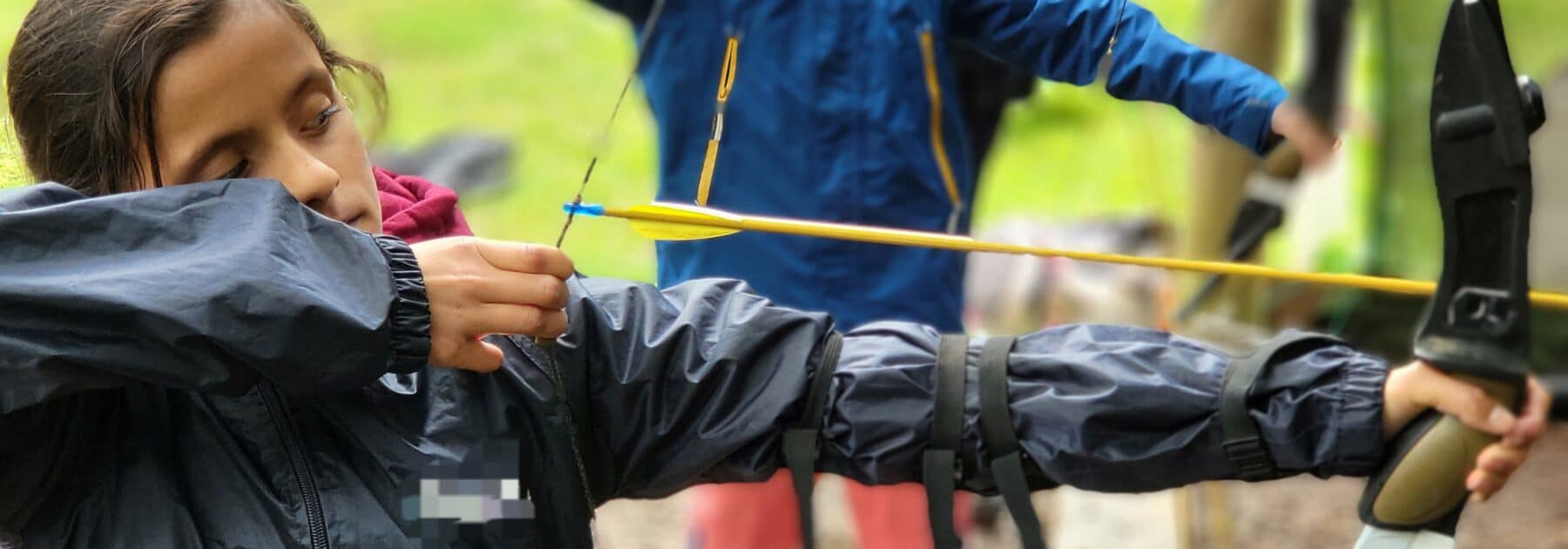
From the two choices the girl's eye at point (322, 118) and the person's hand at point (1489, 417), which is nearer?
the person's hand at point (1489, 417)

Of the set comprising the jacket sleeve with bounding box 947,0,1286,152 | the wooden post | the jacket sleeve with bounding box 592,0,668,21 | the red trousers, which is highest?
the jacket sleeve with bounding box 947,0,1286,152

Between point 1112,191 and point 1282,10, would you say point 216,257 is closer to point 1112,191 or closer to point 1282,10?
point 1282,10

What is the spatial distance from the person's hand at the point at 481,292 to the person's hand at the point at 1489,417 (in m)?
0.65

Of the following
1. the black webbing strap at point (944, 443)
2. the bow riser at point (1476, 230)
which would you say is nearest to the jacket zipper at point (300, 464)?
the black webbing strap at point (944, 443)

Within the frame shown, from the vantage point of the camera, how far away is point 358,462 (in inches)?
48.8

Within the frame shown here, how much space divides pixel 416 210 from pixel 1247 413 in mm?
712

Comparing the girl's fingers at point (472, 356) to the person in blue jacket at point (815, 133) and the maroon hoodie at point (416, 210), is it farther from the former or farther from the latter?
the person in blue jacket at point (815, 133)

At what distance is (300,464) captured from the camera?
3.97 ft

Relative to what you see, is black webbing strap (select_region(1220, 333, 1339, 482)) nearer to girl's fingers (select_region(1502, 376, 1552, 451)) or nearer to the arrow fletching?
girl's fingers (select_region(1502, 376, 1552, 451))

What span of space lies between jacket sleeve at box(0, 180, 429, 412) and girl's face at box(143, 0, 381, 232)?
72 mm

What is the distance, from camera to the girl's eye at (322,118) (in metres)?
1.26

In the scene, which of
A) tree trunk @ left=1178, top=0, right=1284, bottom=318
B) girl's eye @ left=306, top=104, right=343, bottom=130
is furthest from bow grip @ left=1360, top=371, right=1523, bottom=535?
tree trunk @ left=1178, top=0, right=1284, bottom=318

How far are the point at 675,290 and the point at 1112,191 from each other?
325cm

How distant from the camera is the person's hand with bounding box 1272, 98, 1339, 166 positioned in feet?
4.55
